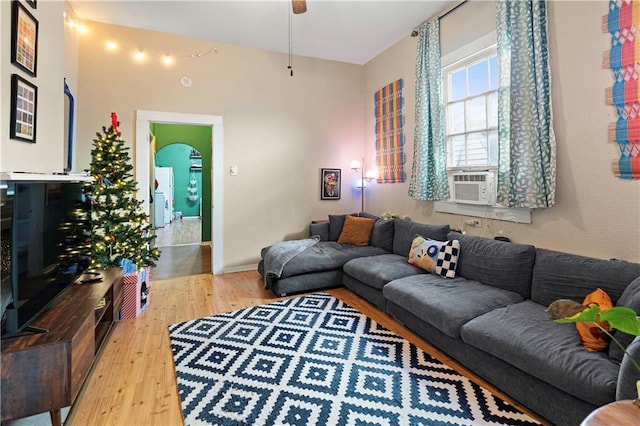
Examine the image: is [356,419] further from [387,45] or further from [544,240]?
[387,45]

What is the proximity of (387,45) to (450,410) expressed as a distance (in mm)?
4583

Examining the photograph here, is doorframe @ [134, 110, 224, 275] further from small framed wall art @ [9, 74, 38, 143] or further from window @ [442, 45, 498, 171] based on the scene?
window @ [442, 45, 498, 171]

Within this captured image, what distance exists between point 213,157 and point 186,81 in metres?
1.07

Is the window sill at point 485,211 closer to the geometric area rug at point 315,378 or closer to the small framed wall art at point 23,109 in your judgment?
the geometric area rug at point 315,378

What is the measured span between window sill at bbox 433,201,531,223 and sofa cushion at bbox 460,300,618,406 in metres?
0.93

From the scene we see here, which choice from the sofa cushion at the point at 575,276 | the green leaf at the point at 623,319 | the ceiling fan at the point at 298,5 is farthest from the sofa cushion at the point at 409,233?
the ceiling fan at the point at 298,5

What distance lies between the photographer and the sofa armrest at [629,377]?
132cm

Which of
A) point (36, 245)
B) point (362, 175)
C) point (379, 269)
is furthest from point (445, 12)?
point (36, 245)

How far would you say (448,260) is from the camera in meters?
3.05

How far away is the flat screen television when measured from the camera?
5.13 feet

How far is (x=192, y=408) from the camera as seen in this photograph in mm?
1827

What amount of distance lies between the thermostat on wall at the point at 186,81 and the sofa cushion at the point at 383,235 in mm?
3240

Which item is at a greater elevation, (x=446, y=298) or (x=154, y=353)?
(x=446, y=298)

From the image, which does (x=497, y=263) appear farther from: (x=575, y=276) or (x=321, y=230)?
(x=321, y=230)
